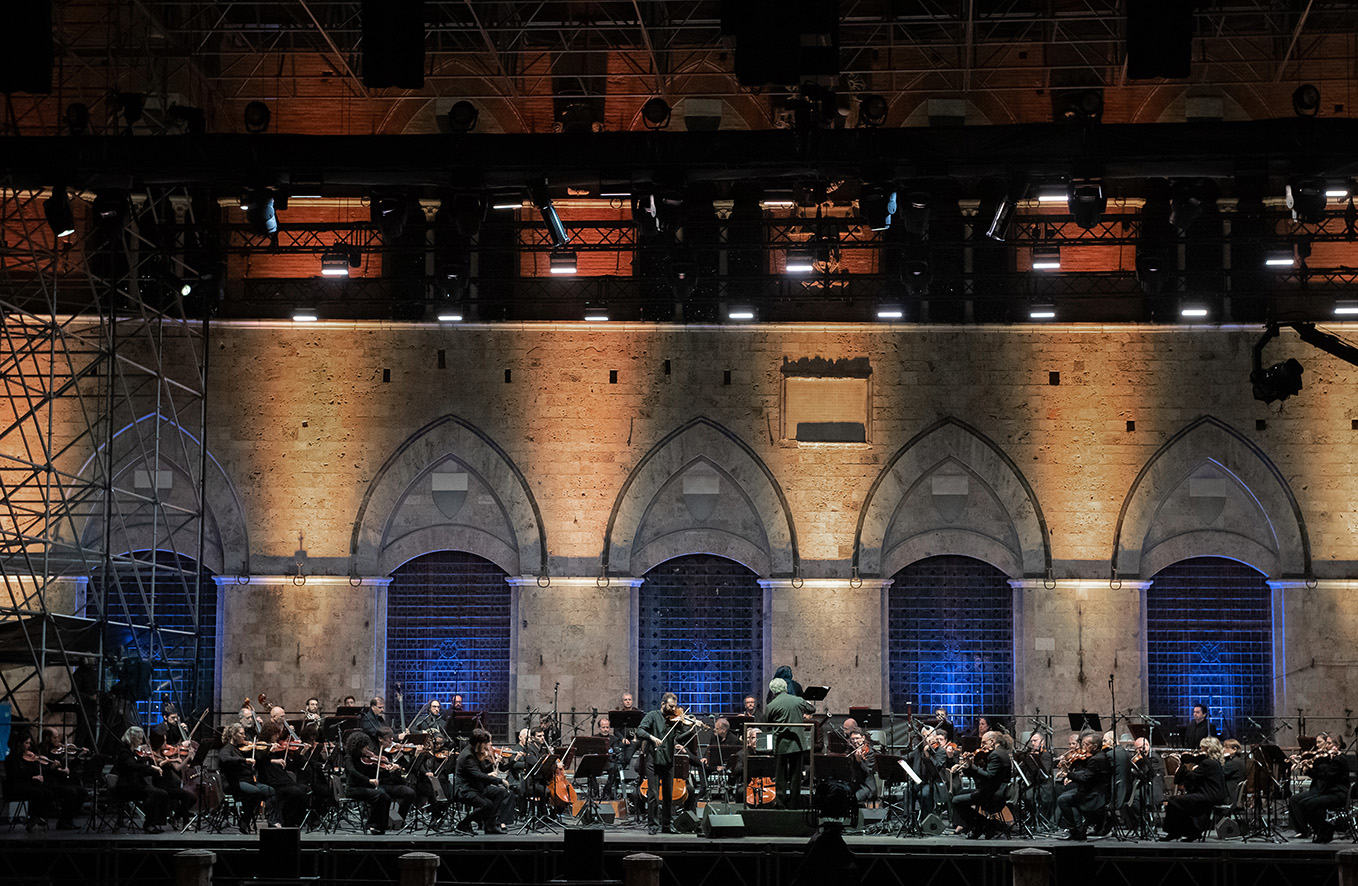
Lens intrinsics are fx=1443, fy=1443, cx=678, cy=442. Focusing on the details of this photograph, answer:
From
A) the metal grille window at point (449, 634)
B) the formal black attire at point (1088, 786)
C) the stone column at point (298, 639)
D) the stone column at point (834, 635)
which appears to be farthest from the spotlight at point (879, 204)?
the stone column at point (298, 639)

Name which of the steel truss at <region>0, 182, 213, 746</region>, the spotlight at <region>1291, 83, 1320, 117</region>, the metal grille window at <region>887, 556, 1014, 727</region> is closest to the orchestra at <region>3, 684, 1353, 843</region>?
the steel truss at <region>0, 182, 213, 746</region>

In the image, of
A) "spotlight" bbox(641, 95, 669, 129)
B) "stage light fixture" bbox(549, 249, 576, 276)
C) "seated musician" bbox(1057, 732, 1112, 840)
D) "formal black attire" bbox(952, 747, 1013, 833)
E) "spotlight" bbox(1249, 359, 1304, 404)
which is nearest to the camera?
"seated musician" bbox(1057, 732, 1112, 840)

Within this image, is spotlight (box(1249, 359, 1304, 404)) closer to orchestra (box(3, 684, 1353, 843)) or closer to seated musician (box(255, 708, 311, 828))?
orchestra (box(3, 684, 1353, 843))

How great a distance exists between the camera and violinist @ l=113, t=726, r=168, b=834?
1475 centimetres

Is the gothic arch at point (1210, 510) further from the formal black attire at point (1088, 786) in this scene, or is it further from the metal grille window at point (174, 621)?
the metal grille window at point (174, 621)

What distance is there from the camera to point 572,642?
70.6 feet

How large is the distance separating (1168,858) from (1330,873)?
206 centimetres

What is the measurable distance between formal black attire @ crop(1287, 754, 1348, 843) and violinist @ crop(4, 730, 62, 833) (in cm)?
1265

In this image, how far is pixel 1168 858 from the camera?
486 inches

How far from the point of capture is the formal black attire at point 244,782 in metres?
14.5

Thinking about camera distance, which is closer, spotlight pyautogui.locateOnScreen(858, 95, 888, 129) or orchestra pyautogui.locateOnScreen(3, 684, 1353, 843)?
orchestra pyautogui.locateOnScreen(3, 684, 1353, 843)

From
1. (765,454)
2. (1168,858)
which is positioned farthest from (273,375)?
(1168,858)

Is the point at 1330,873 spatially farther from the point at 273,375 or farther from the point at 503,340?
the point at 273,375

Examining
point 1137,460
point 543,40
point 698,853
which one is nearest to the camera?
point 698,853
